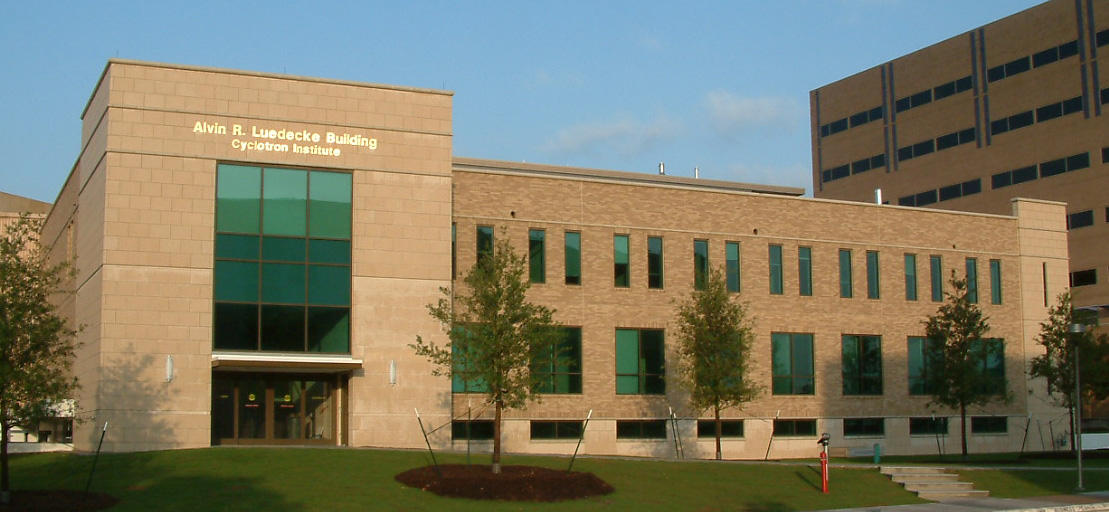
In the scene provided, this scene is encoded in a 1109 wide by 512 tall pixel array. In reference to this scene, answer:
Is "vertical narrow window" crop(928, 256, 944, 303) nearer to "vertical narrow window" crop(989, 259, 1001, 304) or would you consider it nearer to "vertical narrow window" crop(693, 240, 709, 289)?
"vertical narrow window" crop(989, 259, 1001, 304)

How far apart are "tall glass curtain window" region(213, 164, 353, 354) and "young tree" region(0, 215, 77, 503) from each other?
10767mm

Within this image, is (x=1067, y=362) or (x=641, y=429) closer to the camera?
(x=641, y=429)

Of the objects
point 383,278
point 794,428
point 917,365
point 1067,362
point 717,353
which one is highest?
point 383,278

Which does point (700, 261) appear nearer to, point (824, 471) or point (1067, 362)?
point (1067, 362)

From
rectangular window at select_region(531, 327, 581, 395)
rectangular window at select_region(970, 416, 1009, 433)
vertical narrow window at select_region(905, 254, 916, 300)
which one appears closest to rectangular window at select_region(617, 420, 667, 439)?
rectangular window at select_region(531, 327, 581, 395)

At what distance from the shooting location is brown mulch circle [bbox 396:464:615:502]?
2827 cm

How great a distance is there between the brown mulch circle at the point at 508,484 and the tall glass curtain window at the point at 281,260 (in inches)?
417

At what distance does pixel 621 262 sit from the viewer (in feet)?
154

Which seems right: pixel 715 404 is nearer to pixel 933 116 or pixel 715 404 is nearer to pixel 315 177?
pixel 315 177

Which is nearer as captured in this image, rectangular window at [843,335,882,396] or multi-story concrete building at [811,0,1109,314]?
rectangular window at [843,335,882,396]

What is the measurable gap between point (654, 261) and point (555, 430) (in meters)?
7.82

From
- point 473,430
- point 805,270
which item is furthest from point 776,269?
point 473,430

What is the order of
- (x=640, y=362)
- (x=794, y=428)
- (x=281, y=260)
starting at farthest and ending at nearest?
1. (x=794, y=428)
2. (x=640, y=362)
3. (x=281, y=260)

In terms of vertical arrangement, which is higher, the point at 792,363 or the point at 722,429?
the point at 792,363
